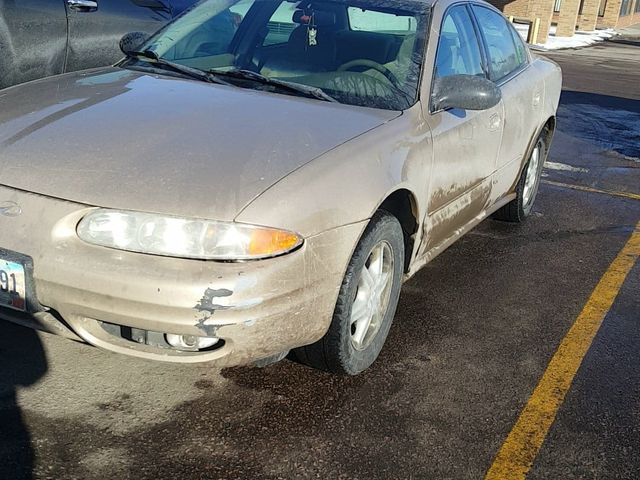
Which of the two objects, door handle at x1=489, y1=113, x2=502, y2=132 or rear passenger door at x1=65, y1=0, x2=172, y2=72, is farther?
rear passenger door at x1=65, y1=0, x2=172, y2=72

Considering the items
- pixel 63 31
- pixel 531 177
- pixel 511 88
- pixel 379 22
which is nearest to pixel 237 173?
pixel 379 22

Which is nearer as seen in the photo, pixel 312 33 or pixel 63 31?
pixel 312 33

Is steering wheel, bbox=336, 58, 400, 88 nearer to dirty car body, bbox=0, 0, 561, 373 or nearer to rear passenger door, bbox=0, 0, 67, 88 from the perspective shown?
dirty car body, bbox=0, 0, 561, 373

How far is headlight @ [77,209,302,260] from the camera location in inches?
95.0

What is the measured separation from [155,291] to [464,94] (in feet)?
6.06

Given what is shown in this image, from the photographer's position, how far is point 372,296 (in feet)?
10.3

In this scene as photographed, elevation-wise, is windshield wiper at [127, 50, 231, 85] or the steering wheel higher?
the steering wheel

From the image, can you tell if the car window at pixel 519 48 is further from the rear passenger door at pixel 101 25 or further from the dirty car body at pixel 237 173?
the rear passenger door at pixel 101 25

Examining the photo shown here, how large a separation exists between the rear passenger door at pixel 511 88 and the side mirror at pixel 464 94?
90 cm

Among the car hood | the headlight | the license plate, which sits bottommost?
the license plate

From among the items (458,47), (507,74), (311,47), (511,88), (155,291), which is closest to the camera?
(155,291)

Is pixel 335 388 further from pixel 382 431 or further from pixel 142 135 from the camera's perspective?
pixel 142 135

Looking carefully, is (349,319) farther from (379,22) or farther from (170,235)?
(379,22)

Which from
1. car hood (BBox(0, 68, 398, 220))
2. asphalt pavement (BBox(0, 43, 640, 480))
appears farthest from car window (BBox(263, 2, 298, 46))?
asphalt pavement (BBox(0, 43, 640, 480))
